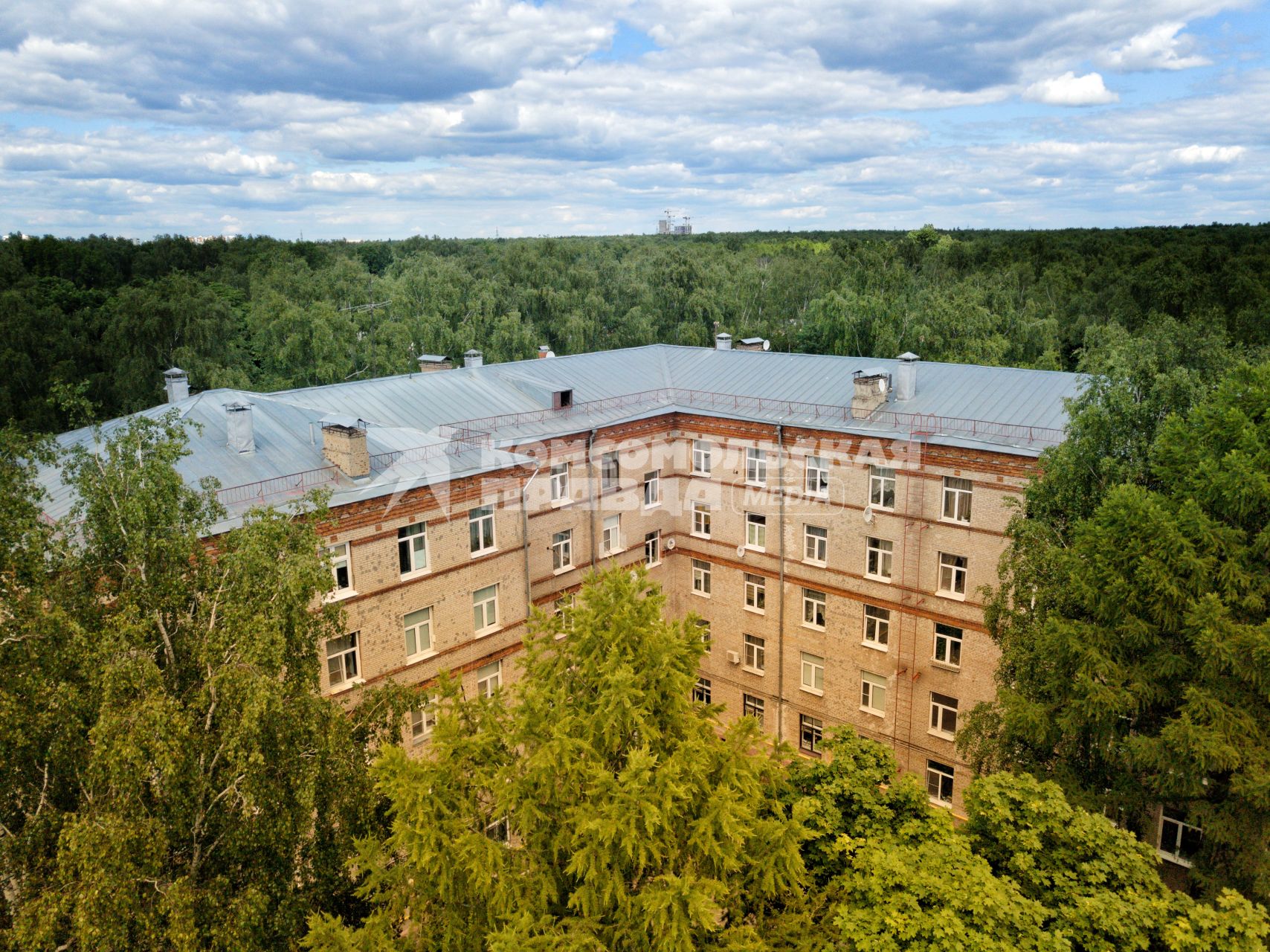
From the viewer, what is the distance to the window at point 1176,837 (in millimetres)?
21539

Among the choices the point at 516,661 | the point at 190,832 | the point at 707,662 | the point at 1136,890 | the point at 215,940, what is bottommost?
the point at 707,662

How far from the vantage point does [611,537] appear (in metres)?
29.8

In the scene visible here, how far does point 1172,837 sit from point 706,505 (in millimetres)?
17173

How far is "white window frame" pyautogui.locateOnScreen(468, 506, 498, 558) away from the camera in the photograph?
2452 centimetres

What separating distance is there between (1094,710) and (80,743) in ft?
54.8

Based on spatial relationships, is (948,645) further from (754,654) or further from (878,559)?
(754,654)

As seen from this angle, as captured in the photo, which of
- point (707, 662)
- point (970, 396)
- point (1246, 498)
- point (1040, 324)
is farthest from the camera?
point (1040, 324)

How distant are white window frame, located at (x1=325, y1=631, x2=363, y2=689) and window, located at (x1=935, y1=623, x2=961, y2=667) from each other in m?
17.6

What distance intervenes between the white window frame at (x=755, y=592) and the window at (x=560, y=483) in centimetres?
774

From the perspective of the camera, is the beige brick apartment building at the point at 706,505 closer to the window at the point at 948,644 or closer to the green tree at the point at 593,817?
the window at the point at 948,644

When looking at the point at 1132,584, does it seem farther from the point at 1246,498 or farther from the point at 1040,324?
the point at 1040,324

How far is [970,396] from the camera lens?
88.4 feet

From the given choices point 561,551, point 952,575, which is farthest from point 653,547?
point 952,575

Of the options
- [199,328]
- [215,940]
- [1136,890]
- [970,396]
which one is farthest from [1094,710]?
[199,328]
